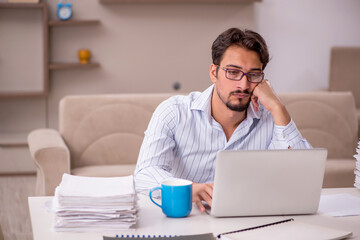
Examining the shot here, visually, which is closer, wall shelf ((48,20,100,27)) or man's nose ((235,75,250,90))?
man's nose ((235,75,250,90))

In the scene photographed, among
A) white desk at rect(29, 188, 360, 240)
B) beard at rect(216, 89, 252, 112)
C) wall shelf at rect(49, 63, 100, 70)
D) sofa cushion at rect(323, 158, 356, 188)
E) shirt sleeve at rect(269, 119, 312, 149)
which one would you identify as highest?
beard at rect(216, 89, 252, 112)

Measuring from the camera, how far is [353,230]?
142 cm

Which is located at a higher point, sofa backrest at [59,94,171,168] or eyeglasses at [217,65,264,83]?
eyeglasses at [217,65,264,83]

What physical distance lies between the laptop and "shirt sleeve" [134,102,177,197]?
0.39m

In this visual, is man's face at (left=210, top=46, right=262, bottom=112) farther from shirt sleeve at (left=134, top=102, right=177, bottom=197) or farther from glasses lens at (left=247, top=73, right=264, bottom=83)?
shirt sleeve at (left=134, top=102, right=177, bottom=197)

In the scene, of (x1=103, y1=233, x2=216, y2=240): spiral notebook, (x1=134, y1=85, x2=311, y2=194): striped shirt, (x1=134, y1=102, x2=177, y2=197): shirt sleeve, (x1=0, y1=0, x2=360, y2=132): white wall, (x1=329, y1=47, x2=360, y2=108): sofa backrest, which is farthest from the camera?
(x1=329, y1=47, x2=360, y2=108): sofa backrest

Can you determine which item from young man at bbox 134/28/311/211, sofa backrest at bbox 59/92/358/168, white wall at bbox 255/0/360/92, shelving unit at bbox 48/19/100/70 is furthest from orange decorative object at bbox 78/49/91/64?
young man at bbox 134/28/311/211

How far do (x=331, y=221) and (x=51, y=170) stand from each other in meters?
1.71

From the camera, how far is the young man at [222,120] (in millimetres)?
1939

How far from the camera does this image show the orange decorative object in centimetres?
451

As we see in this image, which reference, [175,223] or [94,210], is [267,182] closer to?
[175,223]

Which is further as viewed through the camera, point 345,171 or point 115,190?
point 345,171

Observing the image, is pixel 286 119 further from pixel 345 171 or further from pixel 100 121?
pixel 100 121

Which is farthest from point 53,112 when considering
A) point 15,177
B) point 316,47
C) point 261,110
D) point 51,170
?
point 261,110
